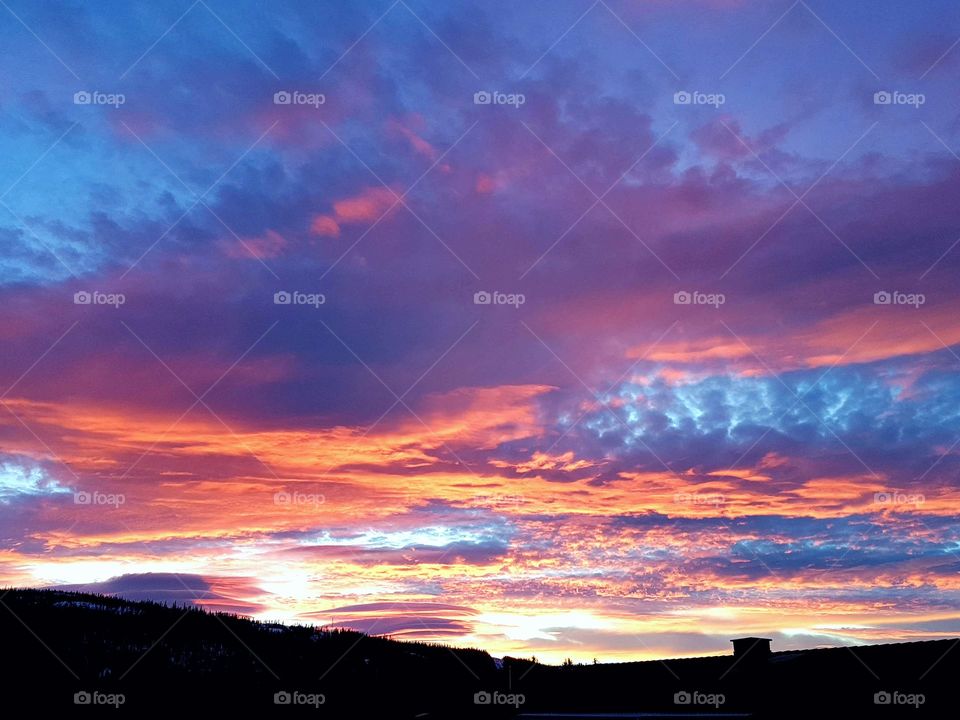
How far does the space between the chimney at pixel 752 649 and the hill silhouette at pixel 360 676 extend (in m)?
0.05

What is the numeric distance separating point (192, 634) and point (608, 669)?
64.5ft

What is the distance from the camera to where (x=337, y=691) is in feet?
135

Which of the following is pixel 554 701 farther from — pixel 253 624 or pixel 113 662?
pixel 113 662

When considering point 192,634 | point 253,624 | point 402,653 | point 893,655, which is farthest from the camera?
point 402,653

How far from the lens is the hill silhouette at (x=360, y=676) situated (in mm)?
27938

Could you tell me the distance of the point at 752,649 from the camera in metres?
34.7

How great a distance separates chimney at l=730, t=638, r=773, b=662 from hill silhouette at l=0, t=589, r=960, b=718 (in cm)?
5

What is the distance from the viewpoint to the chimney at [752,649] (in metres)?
34.3

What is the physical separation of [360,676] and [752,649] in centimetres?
2001

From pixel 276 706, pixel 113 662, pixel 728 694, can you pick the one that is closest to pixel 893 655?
pixel 728 694

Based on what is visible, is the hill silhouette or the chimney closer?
the hill silhouette

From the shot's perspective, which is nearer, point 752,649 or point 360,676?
point 752,649

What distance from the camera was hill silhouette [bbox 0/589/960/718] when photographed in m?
27.9

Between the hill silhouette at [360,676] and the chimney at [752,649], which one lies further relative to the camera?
the chimney at [752,649]
